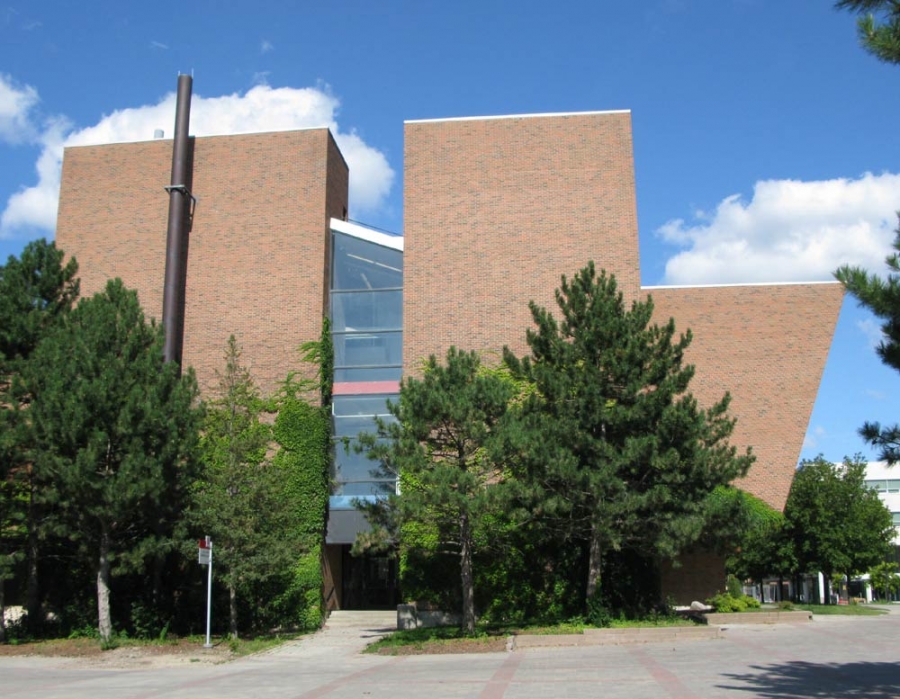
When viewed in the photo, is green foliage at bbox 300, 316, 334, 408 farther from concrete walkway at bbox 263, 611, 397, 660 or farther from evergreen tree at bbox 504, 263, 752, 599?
evergreen tree at bbox 504, 263, 752, 599

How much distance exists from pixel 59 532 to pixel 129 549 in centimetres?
205

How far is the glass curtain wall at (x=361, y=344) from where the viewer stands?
2936cm

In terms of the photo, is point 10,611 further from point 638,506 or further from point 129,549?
point 638,506

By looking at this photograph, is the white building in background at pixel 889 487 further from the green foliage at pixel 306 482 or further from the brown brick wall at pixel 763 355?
the green foliage at pixel 306 482

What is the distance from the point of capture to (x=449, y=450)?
2328 cm

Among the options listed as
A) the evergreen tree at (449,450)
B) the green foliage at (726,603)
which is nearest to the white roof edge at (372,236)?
the evergreen tree at (449,450)

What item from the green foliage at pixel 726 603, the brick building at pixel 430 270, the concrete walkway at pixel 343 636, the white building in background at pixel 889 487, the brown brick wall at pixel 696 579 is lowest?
the concrete walkway at pixel 343 636

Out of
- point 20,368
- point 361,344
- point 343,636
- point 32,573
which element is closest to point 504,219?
point 361,344

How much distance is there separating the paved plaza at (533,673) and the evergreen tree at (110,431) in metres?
3.54

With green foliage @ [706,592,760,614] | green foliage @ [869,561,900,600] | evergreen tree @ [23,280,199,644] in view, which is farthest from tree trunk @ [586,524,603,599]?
green foliage @ [869,561,900,600]

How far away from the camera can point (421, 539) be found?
2650 cm

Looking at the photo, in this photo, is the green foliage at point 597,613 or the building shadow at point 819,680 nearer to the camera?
the building shadow at point 819,680

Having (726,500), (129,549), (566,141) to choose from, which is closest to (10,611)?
(129,549)

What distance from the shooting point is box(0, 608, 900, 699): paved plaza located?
13484 mm
